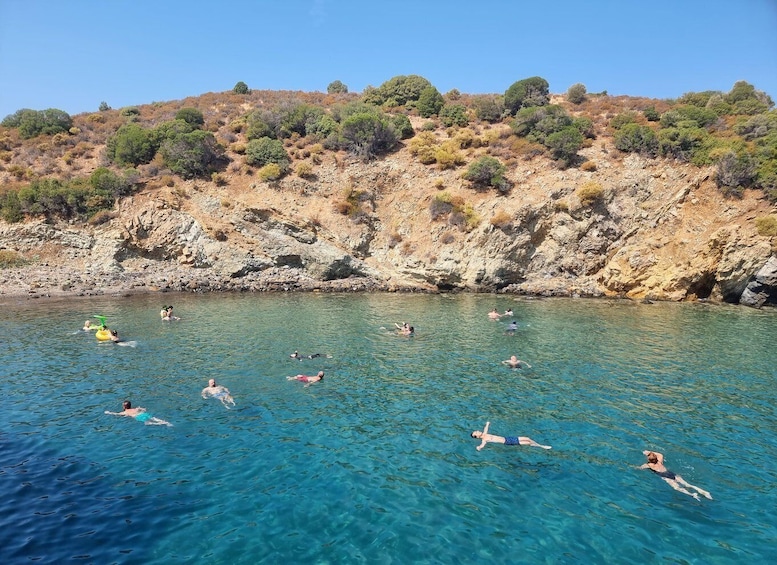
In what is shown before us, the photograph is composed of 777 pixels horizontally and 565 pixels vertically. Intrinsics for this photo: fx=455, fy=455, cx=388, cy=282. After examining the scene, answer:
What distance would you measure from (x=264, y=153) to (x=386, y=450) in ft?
152

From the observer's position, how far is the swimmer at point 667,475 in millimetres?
11203

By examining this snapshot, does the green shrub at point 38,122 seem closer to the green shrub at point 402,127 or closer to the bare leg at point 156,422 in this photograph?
the green shrub at point 402,127

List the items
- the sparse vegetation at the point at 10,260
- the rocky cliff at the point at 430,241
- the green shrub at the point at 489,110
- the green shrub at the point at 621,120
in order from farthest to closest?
the green shrub at the point at 489,110
the green shrub at the point at 621,120
the sparse vegetation at the point at 10,260
the rocky cliff at the point at 430,241

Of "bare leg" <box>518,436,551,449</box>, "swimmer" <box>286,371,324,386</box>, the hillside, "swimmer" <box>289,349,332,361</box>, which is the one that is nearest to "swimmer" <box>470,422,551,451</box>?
"bare leg" <box>518,436,551,449</box>

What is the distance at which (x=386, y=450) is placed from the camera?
13.3 metres

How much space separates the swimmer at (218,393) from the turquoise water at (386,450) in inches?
24.9

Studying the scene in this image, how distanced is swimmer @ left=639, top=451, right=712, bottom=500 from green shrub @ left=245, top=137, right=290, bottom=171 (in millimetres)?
47386

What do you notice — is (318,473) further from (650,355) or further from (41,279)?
(41,279)

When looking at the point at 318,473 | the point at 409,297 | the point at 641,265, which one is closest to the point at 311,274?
the point at 409,297

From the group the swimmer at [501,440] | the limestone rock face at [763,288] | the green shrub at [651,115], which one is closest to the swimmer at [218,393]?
the swimmer at [501,440]

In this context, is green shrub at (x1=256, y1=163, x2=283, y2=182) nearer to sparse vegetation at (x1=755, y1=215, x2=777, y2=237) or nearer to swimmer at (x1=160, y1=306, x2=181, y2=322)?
swimmer at (x1=160, y1=306, x2=181, y2=322)

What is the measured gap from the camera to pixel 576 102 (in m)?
65.8

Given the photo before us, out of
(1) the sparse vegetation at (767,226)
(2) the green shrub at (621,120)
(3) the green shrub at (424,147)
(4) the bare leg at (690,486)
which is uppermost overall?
(2) the green shrub at (621,120)

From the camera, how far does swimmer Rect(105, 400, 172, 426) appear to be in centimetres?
1490
